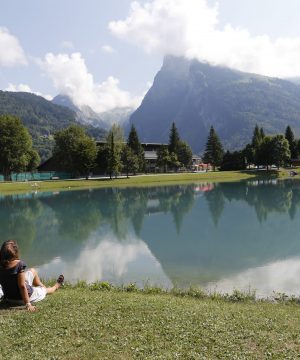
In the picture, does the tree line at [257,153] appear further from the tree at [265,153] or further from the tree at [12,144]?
the tree at [12,144]

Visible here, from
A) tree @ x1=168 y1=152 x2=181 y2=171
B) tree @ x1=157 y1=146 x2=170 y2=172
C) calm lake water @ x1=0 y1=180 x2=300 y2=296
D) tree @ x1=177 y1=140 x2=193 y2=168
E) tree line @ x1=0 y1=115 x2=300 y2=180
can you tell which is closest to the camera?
calm lake water @ x1=0 y1=180 x2=300 y2=296

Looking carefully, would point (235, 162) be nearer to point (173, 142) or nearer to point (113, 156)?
point (173, 142)

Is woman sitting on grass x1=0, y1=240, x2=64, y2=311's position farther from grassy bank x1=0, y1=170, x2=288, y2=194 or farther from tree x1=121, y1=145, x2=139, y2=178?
tree x1=121, y1=145, x2=139, y2=178

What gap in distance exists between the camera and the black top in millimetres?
10352

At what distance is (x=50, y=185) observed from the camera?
89.2m

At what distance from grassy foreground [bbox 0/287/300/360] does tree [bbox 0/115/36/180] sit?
99.6 metres

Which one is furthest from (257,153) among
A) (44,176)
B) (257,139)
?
(44,176)

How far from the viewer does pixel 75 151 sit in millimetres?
110250

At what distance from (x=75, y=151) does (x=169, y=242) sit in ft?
282

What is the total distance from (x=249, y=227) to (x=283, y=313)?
2291 cm

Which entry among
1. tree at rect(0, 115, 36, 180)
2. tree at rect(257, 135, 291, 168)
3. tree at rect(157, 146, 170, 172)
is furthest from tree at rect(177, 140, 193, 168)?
tree at rect(0, 115, 36, 180)

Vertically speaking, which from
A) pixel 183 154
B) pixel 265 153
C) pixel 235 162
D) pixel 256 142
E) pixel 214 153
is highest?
pixel 256 142

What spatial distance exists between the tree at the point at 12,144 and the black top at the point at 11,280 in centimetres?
9938

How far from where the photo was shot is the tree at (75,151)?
108562mm
